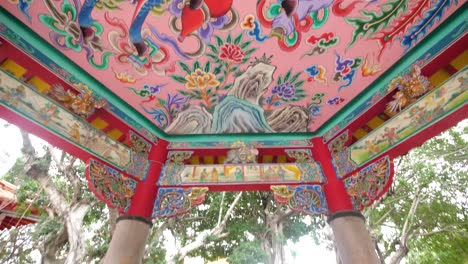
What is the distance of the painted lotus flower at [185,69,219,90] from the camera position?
2.84 metres

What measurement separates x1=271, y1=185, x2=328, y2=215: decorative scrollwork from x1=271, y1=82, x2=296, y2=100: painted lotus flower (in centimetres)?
121

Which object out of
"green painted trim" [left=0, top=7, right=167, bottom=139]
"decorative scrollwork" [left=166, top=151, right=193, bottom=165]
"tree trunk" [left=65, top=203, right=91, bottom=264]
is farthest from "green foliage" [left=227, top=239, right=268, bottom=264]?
"green painted trim" [left=0, top=7, right=167, bottom=139]

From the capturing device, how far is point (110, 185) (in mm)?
2791

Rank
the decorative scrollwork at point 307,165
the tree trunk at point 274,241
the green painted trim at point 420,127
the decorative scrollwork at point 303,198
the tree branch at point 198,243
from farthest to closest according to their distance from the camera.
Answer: the tree trunk at point 274,241 < the tree branch at point 198,243 < the decorative scrollwork at point 307,165 < the decorative scrollwork at point 303,198 < the green painted trim at point 420,127

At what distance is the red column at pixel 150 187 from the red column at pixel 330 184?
2.25 m

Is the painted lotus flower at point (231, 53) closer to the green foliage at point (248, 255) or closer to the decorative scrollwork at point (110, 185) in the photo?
the decorative scrollwork at point (110, 185)

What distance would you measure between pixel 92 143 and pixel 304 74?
2669 millimetres

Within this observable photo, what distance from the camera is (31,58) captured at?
2326 mm

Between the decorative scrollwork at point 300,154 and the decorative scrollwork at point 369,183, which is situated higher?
the decorative scrollwork at point 300,154

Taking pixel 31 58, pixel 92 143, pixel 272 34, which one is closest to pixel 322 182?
pixel 272 34

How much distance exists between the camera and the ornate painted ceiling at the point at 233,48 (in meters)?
2.22

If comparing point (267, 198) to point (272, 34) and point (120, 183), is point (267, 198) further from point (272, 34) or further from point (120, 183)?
point (272, 34)

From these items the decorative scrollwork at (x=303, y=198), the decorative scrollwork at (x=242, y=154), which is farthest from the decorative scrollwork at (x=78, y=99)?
the decorative scrollwork at (x=303, y=198)

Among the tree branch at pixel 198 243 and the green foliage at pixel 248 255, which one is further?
the green foliage at pixel 248 255
